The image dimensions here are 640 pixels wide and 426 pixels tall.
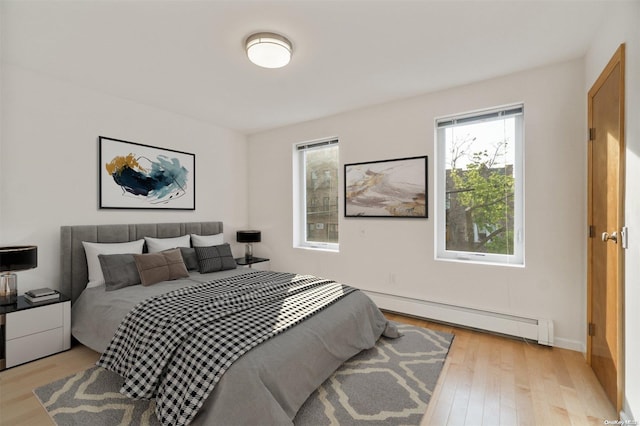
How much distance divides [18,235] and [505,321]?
452cm

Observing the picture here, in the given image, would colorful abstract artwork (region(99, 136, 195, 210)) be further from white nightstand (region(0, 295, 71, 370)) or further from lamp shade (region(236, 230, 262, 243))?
white nightstand (region(0, 295, 71, 370))

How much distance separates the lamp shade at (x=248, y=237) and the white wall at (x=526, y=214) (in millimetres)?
429

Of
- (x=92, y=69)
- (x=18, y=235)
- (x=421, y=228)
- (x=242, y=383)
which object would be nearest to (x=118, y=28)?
(x=92, y=69)

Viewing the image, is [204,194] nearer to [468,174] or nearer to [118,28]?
[118,28]

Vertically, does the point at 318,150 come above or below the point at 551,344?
above

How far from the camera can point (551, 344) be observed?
2643mm

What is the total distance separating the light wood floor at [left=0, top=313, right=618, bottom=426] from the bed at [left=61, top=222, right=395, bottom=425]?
15.3 inches

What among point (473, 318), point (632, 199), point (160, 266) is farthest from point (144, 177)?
point (632, 199)

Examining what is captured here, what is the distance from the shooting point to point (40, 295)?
2.54 m

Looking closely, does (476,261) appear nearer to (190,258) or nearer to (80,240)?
(190,258)

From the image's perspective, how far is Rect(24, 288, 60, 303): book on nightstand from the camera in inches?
99.1

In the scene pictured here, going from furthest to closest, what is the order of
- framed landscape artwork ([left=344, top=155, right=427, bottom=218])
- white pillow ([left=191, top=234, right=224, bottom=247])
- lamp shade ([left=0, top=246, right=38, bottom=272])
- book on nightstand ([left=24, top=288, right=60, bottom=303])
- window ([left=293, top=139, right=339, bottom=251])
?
window ([left=293, top=139, right=339, bottom=251]) → white pillow ([left=191, top=234, right=224, bottom=247]) → framed landscape artwork ([left=344, top=155, right=427, bottom=218]) → book on nightstand ([left=24, top=288, right=60, bottom=303]) → lamp shade ([left=0, top=246, right=38, bottom=272])

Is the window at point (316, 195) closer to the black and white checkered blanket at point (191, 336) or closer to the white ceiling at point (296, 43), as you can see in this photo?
the white ceiling at point (296, 43)

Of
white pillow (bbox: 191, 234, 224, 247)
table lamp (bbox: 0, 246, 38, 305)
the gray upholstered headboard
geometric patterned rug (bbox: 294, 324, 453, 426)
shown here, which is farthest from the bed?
table lamp (bbox: 0, 246, 38, 305)
